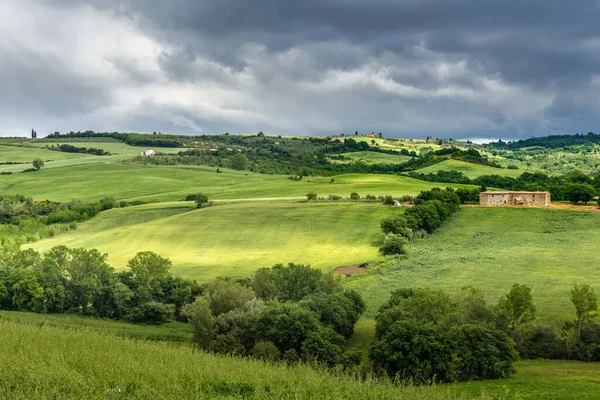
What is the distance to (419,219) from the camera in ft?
380

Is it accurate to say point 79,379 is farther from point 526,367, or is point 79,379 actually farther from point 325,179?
point 325,179

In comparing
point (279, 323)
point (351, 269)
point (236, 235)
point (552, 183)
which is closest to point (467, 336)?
point (279, 323)

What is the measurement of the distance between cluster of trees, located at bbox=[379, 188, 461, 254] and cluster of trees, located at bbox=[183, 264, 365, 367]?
32588 millimetres

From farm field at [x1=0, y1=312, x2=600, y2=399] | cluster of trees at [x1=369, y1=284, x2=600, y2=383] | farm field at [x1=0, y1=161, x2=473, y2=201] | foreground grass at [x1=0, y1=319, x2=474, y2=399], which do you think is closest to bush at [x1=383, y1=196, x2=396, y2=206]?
farm field at [x1=0, y1=161, x2=473, y2=201]

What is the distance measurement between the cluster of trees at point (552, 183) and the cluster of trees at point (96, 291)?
299ft

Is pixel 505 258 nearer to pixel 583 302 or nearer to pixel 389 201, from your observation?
pixel 583 302

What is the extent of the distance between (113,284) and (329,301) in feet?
97.0

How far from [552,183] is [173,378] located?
5800 inches

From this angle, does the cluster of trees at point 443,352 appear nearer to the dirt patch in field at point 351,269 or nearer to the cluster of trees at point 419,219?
the dirt patch in field at point 351,269

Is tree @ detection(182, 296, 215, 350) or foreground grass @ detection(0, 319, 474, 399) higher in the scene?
foreground grass @ detection(0, 319, 474, 399)

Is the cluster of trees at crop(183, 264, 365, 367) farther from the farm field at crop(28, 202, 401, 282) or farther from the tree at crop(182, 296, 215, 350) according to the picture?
the farm field at crop(28, 202, 401, 282)

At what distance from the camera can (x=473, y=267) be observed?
87.5m

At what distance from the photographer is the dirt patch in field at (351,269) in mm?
91506

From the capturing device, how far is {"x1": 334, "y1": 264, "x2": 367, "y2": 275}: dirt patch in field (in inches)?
3603
